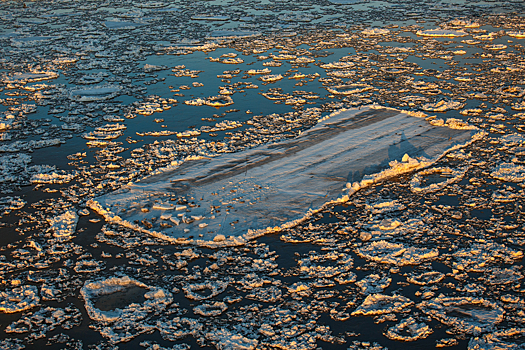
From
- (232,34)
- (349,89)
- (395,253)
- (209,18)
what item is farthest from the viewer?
(209,18)

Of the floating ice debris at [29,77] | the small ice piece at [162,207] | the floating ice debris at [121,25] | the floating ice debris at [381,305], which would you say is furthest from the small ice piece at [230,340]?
the floating ice debris at [121,25]

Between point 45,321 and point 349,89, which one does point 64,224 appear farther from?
point 349,89

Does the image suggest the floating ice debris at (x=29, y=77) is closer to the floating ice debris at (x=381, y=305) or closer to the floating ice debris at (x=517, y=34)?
the floating ice debris at (x=381, y=305)

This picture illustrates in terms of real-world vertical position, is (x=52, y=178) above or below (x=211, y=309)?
above

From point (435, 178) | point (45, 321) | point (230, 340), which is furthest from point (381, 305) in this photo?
point (45, 321)

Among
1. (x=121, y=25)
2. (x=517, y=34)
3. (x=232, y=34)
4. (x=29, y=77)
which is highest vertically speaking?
(x=121, y=25)

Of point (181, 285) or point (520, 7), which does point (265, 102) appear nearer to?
point (181, 285)
